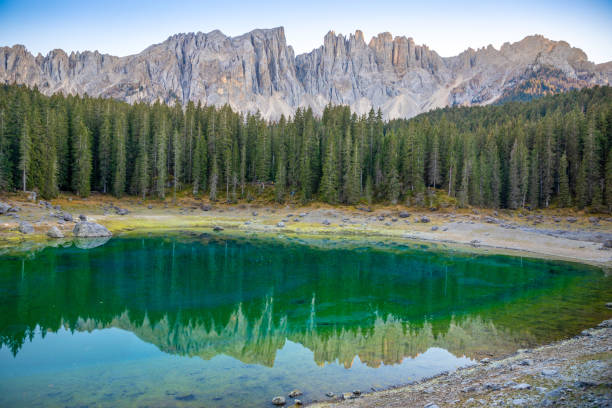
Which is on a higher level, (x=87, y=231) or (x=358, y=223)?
(x=87, y=231)

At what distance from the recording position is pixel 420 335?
60.6ft

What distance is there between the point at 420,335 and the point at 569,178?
276 ft

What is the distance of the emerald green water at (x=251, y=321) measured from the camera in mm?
12875

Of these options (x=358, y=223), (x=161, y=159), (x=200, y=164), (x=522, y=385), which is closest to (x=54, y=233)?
(x=161, y=159)

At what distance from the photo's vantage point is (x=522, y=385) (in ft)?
31.5

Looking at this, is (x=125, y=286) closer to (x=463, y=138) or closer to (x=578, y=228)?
(x=578, y=228)

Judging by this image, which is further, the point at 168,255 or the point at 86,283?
the point at 168,255

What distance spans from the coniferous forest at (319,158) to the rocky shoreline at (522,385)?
2558 inches

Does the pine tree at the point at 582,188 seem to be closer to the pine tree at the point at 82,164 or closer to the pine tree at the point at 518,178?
the pine tree at the point at 518,178

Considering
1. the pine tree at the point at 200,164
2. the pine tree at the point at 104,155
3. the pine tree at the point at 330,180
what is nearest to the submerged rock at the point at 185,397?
the pine tree at the point at 330,180

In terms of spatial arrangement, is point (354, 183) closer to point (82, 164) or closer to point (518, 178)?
point (518, 178)

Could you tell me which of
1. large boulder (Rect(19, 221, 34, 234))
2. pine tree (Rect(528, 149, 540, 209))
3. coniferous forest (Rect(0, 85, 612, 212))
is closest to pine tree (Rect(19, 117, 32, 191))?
coniferous forest (Rect(0, 85, 612, 212))

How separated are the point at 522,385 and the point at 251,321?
44.8 ft

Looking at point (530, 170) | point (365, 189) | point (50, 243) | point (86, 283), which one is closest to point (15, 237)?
point (50, 243)
